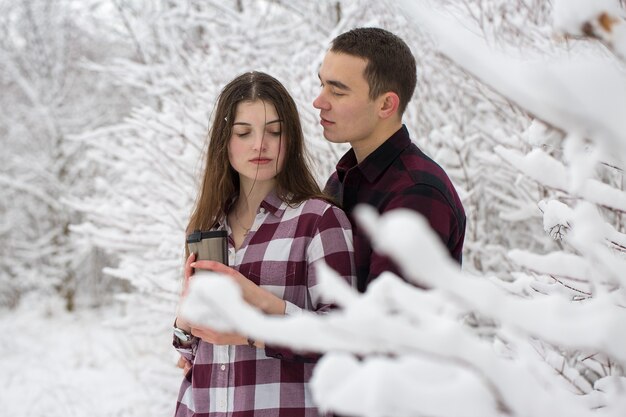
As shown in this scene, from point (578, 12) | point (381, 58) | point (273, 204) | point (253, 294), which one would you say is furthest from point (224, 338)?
point (578, 12)

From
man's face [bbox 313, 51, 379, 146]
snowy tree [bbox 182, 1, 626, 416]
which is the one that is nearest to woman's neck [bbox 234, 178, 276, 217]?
man's face [bbox 313, 51, 379, 146]

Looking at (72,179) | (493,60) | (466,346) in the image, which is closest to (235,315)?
(466,346)

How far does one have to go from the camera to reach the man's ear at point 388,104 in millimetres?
1895

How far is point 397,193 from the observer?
163cm

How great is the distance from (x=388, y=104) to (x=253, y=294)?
788 mm

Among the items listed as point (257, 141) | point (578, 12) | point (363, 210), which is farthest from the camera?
point (257, 141)

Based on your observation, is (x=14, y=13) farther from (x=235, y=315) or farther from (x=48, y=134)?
(x=235, y=315)

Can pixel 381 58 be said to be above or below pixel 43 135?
above

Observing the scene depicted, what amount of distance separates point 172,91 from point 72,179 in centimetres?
780

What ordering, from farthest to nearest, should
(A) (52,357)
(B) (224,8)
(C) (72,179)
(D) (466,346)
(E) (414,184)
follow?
(C) (72,179) < (A) (52,357) < (B) (224,8) < (E) (414,184) < (D) (466,346)

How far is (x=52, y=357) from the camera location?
27.9 ft

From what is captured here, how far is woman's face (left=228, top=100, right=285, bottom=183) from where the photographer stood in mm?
1797

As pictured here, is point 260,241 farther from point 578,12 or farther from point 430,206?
point 578,12

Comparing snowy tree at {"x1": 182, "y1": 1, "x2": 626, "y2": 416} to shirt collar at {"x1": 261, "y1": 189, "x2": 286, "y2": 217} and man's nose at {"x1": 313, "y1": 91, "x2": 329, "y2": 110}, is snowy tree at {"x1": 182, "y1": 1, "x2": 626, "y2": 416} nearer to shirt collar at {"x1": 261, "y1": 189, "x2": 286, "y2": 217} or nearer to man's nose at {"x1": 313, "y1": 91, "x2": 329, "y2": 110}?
shirt collar at {"x1": 261, "y1": 189, "x2": 286, "y2": 217}
